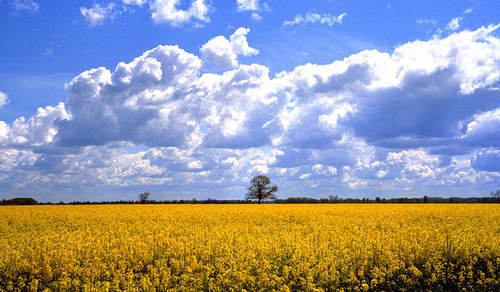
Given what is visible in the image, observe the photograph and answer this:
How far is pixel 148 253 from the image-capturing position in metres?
11.9

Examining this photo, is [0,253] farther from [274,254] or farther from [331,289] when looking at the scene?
[331,289]

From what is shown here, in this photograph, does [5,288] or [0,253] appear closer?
[5,288]

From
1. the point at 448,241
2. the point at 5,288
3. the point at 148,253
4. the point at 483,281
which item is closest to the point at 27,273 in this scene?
the point at 5,288

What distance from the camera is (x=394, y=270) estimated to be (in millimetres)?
10758

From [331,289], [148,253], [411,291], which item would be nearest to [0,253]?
[148,253]

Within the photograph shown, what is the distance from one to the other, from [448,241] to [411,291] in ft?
16.7

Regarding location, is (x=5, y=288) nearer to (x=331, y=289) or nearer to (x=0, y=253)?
(x=0, y=253)

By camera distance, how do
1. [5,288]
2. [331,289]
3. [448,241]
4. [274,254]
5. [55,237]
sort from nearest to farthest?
1. [331,289]
2. [5,288]
3. [274,254]
4. [448,241]
5. [55,237]

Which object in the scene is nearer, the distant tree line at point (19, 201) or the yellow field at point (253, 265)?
the yellow field at point (253, 265)

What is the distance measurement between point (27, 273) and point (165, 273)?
500 cm

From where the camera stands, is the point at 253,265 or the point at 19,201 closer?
the point at 253,265

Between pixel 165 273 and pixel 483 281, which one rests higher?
pixel 165 273

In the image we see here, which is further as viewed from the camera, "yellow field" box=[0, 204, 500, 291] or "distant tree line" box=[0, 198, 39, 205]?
"distant tree line" box=[0, 198, 39, 205]

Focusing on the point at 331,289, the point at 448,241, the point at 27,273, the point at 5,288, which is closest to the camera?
the point at 331,289
